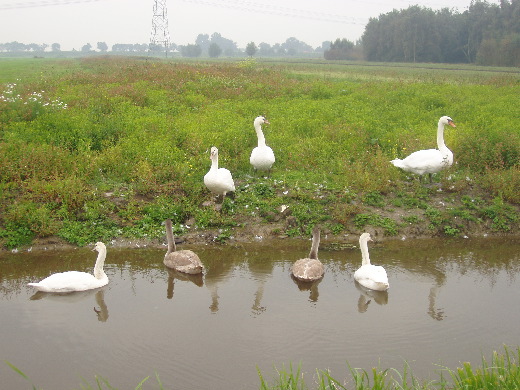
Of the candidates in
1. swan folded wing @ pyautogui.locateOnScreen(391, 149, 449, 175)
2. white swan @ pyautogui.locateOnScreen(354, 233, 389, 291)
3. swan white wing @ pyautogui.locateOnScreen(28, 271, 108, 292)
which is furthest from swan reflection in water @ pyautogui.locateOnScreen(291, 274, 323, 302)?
swan folded wing @ pyautogui.locateOnScreen(391, 149, 449, 175)

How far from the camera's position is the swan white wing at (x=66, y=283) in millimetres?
7961

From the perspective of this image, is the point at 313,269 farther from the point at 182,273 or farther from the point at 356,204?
the point at 356,204

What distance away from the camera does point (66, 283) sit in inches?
315

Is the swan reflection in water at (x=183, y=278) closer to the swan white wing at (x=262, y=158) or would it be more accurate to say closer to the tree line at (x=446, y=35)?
the swan white wing at (x=262, y=158)

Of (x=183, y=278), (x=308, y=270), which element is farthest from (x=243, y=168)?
(x=308, y=270)

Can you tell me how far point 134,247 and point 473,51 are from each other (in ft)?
195

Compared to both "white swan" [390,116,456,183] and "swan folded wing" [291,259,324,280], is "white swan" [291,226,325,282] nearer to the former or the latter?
"swan folded wing" [291,259,324,280]

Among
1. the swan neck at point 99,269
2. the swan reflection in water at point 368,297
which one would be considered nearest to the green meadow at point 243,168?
the swan neck at point 99,269

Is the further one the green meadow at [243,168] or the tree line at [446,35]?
the tree line at [446,35]

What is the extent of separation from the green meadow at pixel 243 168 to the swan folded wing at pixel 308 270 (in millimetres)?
2046

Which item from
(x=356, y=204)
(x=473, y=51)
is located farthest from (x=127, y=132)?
(x=473, y=51)

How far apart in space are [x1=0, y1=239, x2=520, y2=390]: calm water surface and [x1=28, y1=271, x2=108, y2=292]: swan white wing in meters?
0.12

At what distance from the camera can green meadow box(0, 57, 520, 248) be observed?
35.5ft

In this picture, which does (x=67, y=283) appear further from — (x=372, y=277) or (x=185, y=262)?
(x=372, y=277)
